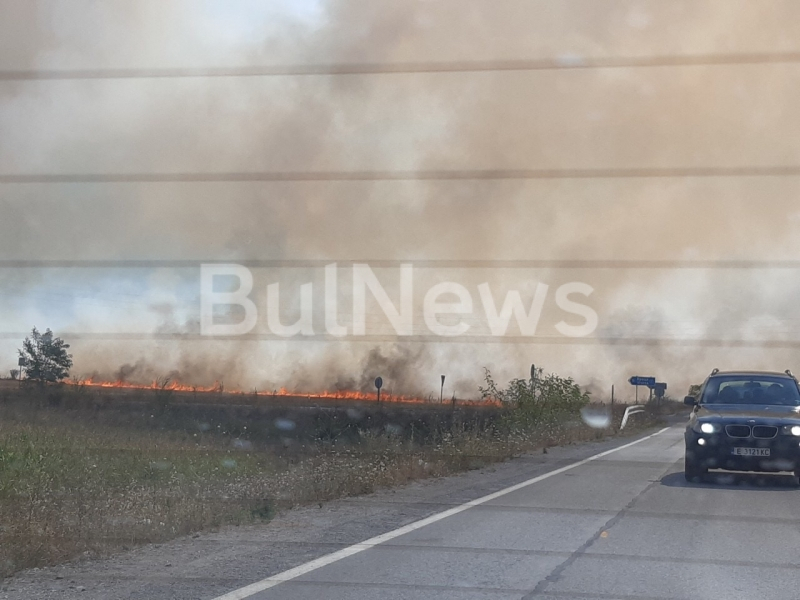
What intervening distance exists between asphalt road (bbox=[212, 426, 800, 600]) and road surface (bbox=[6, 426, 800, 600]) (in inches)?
0.6

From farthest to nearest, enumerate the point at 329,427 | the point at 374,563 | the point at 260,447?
1. the point at 329,427
2. the point at 260,447
3. the point at 374,563

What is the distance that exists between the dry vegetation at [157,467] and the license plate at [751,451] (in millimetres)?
4668

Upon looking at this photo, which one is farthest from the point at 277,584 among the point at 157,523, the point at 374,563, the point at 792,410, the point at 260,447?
the point at 260,447

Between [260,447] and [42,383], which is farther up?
[42,383]

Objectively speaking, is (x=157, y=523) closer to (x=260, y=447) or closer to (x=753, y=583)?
(x=753, y=583)

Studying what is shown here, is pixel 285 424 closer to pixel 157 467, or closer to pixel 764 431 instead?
pixel 157 467

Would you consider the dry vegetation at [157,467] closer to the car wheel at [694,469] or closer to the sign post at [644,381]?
the car wheel at [694,469]

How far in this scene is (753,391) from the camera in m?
16.6

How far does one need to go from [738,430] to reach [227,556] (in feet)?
33.4

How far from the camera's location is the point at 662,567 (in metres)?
7.66

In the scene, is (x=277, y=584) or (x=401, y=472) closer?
(x=277, y=584)

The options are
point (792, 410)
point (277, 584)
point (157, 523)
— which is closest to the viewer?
point (277, 584)

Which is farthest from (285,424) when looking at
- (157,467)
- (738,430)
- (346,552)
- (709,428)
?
(346,552)

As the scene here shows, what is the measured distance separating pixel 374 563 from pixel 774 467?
31.7 feet
